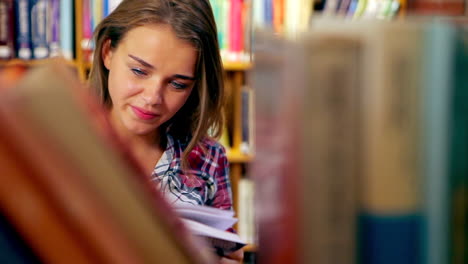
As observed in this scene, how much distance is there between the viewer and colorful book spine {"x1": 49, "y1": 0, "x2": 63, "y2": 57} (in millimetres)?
2242

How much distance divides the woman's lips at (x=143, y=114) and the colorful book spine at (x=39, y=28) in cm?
95

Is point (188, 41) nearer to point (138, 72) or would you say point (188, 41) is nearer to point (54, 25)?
point (138, 72)

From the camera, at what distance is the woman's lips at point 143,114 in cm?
141

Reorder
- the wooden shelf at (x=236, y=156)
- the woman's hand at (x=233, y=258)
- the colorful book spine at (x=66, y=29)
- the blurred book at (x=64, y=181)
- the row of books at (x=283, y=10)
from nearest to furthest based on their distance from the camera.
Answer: the blurred book at (x=64, y=181), the woman's hand at (x=233, y=258), the colorful book spine at (x=66, y=29), the row of books at (x=283, y=10), the wooden shelf at (x=236, y=156)

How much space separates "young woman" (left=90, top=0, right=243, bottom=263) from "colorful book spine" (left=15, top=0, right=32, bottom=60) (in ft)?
2.50

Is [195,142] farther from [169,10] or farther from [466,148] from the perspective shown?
[466,148]

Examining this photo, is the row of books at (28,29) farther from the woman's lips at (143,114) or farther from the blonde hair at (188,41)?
the woman's lips at (143,114)

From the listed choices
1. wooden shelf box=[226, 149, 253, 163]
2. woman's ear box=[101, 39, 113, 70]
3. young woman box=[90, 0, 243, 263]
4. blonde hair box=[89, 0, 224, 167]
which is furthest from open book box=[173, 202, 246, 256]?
wooden shelf box=[226, 149, 253, 163]

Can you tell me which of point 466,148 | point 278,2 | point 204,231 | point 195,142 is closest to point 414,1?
point 278,2

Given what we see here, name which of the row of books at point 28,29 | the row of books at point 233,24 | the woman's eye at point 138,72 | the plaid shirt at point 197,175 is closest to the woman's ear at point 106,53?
the woman's eye at point 138,72

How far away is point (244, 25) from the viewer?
2.53m

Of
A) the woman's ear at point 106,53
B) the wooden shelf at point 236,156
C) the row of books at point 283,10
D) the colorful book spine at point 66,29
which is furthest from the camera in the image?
the wooden shelf at point 236,156

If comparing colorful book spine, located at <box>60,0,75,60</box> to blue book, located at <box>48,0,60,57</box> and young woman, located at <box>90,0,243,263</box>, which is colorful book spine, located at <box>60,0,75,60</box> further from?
young woman, located at <box>90,0,243,263</box>

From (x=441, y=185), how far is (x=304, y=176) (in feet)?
0.32
